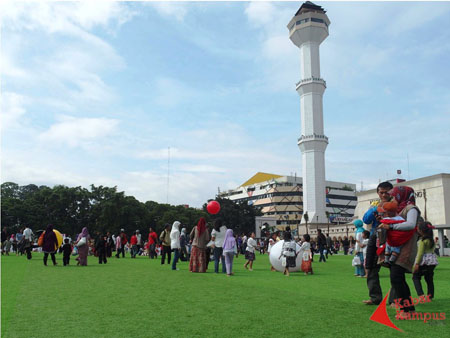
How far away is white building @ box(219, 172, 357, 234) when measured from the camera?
10144 cm

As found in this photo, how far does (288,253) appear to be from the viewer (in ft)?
42.8

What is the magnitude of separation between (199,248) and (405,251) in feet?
30.0

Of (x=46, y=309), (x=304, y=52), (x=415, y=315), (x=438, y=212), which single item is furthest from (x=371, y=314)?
(x=304, y=52)

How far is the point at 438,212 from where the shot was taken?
4781cm

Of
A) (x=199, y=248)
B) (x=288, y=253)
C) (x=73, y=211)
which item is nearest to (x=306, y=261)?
(x=288, y=253)

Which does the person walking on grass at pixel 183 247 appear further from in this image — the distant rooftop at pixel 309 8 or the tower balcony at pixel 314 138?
the distant rooftop at pixel 309 8

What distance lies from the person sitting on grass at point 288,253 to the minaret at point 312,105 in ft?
196

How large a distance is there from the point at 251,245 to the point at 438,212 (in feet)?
129

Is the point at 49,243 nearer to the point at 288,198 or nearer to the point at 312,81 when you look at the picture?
the point at 312,81

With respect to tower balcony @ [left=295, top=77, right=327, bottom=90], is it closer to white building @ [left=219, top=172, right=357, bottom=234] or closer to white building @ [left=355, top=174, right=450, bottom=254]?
white building @ [left=355, top=174, right=450, bottom=254]

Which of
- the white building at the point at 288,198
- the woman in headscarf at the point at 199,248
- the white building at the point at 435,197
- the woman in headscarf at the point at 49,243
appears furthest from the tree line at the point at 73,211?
the white building at the point at 288,198

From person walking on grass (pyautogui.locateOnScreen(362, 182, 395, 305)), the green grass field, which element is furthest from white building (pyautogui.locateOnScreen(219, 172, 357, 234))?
person walking on grass (pyautogui.locateOnScreen(362, 182, 395, 305))

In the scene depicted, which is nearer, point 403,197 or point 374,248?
point 403,197

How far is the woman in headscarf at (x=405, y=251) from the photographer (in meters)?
5.38
